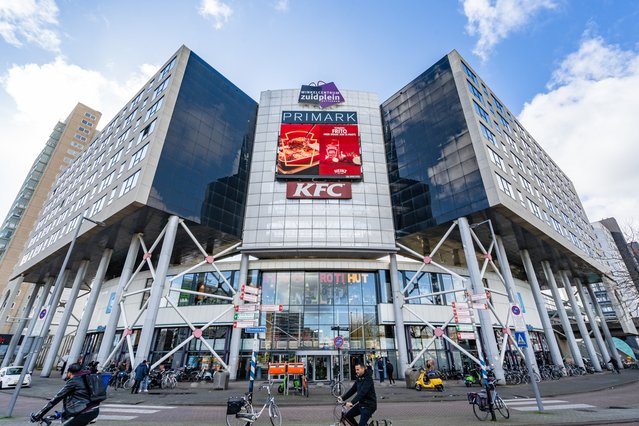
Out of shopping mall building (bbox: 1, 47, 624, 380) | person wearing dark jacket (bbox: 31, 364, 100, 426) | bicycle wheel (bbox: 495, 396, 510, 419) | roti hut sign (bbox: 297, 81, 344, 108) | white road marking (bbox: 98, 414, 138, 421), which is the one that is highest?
roti hut sign (bbox: 297, 81, 344, 108)

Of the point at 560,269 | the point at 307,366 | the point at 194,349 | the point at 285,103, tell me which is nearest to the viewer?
the point at 307,366

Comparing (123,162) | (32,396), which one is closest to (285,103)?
(123,162)

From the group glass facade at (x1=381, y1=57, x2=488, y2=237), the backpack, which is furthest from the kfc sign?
the backpack

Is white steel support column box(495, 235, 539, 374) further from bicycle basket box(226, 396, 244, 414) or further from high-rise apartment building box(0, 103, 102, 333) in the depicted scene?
high-rise apartment building box(0, 103, 102, 333)

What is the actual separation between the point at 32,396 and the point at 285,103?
36.6 meters

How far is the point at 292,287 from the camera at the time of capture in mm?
32844

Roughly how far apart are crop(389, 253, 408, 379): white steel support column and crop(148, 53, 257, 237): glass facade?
1713cm

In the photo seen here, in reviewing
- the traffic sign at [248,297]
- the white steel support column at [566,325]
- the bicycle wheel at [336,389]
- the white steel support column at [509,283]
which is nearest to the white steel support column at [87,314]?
→ the traffic sign at [248,297]

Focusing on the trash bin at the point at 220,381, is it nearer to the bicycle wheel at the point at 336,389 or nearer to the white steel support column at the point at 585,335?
the bicycle wheel at the point at 336,389

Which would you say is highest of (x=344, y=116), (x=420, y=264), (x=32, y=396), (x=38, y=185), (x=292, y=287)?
(x=38, y=185)

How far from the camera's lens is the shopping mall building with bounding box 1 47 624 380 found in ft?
96.9

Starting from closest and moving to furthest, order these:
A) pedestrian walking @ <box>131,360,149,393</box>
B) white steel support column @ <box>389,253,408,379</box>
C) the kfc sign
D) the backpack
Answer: the backpack → pedestrian walking @ <box>131,360,149,393</box> → white steel support column @ <box>389,253,408,379</box> → the kfc sign

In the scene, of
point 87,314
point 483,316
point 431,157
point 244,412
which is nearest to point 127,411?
point 244,412

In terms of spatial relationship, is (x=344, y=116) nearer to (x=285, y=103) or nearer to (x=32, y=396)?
(x=285, y=103)
